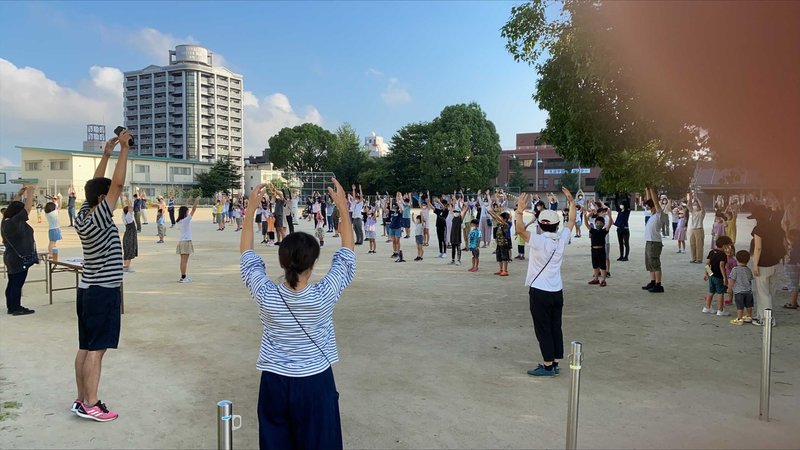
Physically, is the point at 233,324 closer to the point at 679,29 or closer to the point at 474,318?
the point at 474,318

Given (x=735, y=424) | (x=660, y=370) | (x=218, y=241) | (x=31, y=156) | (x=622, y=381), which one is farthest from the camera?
(x=31, y=156)

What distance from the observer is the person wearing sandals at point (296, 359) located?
274cm

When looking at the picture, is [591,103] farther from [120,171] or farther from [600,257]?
[120,171]

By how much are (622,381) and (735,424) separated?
1.21 metres

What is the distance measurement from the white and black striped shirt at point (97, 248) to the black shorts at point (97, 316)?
7 cm

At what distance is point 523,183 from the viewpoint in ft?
264

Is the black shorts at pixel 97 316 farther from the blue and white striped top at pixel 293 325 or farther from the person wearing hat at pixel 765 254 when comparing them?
the person wearing hat at pixel 765 254

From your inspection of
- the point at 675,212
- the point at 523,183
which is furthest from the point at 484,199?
the point at 523,183

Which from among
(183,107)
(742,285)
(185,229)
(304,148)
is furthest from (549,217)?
(183,107)

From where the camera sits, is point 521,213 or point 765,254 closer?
point 521,213

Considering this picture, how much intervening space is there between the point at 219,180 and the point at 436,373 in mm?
67875

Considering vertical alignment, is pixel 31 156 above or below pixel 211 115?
below

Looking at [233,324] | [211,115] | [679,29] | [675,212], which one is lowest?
[233,324]

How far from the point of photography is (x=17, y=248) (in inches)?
328
